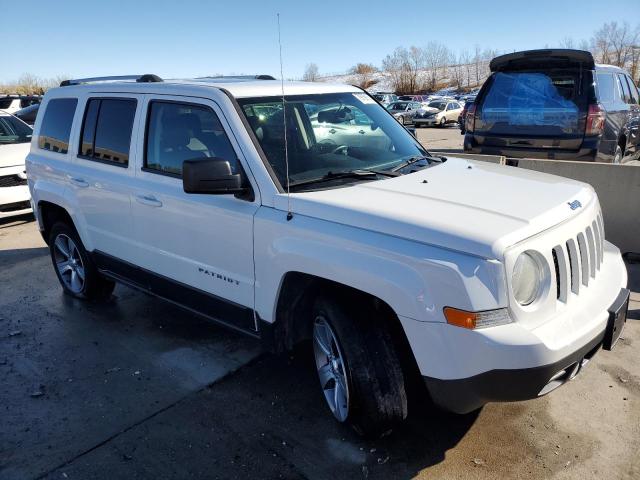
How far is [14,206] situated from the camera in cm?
811

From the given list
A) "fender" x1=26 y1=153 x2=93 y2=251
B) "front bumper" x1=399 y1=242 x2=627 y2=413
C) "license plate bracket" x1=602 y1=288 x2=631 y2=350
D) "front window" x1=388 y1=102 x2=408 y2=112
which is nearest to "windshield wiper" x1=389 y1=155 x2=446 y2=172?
"front bumper" x1=399 y1=242 x2=627 y2=413

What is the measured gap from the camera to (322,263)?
278cm

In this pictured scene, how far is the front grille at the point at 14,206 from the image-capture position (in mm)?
7973

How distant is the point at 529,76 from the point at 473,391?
656cm

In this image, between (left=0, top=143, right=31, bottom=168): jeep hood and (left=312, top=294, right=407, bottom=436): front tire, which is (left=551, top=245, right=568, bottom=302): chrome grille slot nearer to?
(left=312, top=294, right=407, bottom=436): front tire

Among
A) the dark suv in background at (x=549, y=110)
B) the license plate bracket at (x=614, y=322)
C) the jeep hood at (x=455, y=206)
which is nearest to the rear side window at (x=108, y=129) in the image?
the jeep hood at (x=455, y=206)

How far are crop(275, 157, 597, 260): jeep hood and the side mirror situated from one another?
335 millimetres

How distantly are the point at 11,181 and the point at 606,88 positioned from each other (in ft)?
29.3

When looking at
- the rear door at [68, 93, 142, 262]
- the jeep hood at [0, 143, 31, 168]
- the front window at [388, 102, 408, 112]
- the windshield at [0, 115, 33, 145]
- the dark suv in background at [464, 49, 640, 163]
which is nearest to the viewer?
the rear door at [68, 93, 142, 262]

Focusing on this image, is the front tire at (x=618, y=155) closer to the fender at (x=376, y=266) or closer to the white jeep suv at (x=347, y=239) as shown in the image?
the white jeep suv at (x=347, y=239)

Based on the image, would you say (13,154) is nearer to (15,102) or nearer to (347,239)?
(347,239)

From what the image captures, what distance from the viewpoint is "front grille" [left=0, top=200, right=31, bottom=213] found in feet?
26.2

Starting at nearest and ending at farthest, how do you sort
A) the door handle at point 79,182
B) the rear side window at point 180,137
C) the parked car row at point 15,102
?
the rear side window at point 180,137, the door handle at point 79,182, the parked car row at point 15,102

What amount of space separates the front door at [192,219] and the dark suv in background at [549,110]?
5.46 m
